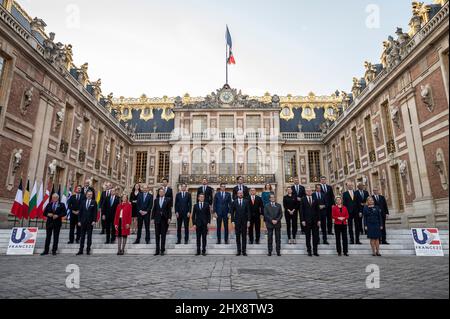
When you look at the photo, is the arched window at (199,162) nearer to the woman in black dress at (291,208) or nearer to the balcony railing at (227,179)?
the balcony railing at (227,179)

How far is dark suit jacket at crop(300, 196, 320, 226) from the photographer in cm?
830

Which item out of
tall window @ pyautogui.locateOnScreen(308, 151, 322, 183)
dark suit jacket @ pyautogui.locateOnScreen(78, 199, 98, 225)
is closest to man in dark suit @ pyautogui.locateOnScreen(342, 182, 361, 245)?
dark suit jacket @ pyautogui.locateOnScreen(78, 199, 98, 225)

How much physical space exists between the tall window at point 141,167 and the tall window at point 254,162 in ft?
32.5

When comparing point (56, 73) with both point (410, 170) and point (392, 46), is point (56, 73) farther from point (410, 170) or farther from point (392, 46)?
point (410, 170)

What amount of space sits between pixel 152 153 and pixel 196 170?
4.97m

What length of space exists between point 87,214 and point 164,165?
19.5m

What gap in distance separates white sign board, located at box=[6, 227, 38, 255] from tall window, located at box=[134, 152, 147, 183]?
18732mm

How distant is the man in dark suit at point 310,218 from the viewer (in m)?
8.17

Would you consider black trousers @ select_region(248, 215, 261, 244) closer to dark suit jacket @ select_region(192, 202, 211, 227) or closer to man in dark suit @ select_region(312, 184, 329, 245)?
dark suit jacket @ select_region(192, 202, 211, 227)

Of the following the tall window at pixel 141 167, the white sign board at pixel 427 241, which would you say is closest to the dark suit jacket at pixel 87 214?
the white sign board at pixel 427 241

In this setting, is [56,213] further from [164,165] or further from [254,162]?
[254,162]

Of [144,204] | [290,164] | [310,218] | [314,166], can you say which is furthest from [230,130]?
[310,218]

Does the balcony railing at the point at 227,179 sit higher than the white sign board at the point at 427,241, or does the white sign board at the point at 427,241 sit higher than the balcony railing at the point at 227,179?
the balcony railing at the point at 227,179
